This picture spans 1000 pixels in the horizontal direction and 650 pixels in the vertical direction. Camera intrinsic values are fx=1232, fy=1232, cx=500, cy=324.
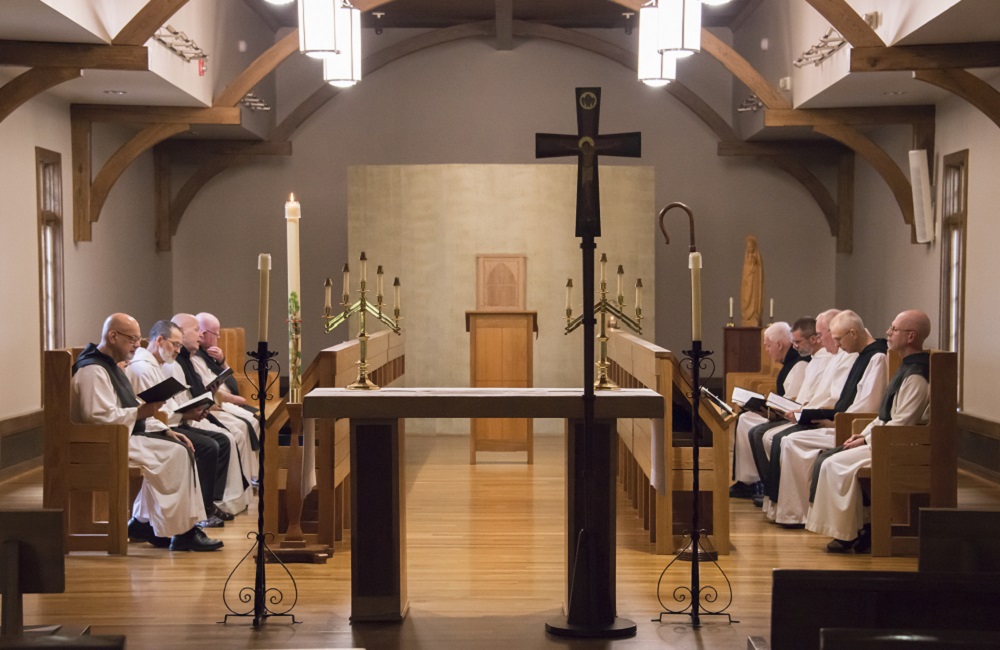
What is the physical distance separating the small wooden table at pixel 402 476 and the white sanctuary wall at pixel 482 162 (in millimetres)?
9841

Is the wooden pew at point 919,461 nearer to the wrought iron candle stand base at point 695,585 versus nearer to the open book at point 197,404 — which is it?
the wrought iron candle stand base at point 695,585

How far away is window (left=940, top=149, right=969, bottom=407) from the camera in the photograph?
10.9 meters

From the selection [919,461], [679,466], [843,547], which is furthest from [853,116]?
[679,466]

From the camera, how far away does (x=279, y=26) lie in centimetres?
1543

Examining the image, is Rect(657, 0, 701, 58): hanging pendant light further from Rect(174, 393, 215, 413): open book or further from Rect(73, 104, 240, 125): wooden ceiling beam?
Rect(73, 104, 240, 125): wooden ceiling beam

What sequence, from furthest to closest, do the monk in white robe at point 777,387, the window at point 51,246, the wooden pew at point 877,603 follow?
the window at point 51,246
the monk in white robe at point 777,387
the wooden pew at point 877,603

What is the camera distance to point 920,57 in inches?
351

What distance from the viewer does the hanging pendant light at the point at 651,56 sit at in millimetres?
8562

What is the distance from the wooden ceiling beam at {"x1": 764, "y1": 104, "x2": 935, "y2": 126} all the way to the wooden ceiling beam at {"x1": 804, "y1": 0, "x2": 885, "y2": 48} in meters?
2.83

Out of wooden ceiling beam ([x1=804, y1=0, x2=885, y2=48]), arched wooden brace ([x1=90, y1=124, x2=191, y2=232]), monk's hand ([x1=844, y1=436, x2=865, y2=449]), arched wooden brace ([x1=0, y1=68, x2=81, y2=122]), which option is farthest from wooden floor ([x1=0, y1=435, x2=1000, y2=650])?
arched wooden brace ([x1=90, y1=124, x2=191, y2=232])

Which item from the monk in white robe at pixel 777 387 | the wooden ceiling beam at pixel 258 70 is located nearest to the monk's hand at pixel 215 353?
the wooden ceiling beam at pixel 258 70

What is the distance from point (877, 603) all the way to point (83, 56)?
7683 millimetres

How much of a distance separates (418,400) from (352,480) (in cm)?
46

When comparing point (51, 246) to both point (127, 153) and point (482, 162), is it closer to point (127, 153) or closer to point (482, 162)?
point (127, 153)
